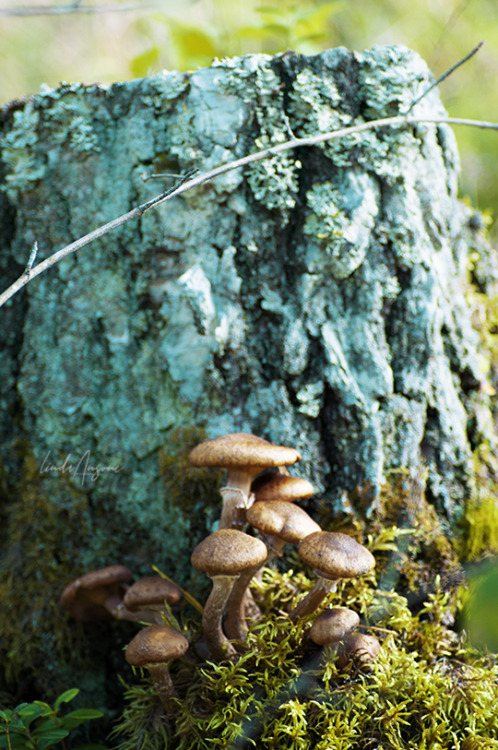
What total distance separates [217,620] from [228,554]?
430 millimetres

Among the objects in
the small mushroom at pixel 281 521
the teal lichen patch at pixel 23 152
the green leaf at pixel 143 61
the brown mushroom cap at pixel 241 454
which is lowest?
the small mushroom at pixel 281 521

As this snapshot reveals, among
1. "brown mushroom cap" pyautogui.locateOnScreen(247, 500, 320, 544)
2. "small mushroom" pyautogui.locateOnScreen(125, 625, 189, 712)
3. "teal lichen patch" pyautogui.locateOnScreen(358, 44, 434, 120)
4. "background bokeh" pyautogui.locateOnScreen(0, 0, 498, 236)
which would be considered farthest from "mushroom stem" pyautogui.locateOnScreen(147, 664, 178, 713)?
"background bokeh" pyautogui.locateOnScreen(0, 0, 498, 236)

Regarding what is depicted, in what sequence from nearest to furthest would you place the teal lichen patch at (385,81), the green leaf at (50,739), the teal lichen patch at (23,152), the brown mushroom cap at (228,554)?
the brown mushroom cap at (228,554)
the green leaf at (50,739)
the teal lichen patch at (385,81)
the teal lichen patch at (23,152)

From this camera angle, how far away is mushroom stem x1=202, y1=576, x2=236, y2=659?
220 cm

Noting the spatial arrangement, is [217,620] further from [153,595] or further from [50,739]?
[50,739]

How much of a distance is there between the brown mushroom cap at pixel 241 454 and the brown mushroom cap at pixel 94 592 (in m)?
0.74

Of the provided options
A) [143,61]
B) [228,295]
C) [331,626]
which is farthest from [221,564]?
[143,61]

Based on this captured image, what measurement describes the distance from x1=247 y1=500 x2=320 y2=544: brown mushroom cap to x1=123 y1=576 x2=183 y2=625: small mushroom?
21.7 inches

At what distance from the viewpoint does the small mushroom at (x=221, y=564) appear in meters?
1.97

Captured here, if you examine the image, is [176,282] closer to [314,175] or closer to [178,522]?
[314,175]

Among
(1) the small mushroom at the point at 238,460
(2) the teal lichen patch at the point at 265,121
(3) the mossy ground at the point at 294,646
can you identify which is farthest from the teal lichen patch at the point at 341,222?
(3) the mossy ground at the point at 294,646

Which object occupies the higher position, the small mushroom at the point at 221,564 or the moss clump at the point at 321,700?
the small mushroom at the point at 221,564

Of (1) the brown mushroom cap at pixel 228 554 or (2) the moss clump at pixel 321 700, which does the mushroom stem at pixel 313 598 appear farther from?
(1) the brown mushroom cap at pixel 228 554

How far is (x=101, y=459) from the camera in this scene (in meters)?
2.90
